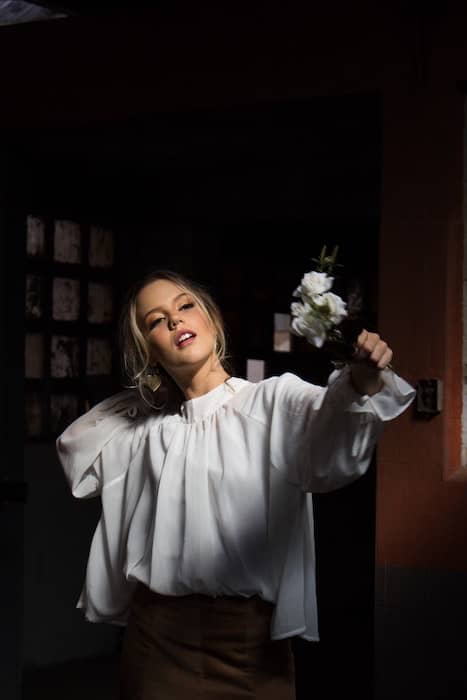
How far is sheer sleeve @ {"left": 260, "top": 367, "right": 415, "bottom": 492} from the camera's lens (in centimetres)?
202

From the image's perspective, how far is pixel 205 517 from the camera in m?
2.33

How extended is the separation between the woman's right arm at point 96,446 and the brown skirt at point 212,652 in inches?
11.9

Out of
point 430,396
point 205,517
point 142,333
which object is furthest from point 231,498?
point 430,396

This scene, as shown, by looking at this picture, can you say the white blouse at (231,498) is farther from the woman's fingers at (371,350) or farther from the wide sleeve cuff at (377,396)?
the woman's fingers at (371,350)

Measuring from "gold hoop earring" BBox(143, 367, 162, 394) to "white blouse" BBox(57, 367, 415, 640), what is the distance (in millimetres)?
89

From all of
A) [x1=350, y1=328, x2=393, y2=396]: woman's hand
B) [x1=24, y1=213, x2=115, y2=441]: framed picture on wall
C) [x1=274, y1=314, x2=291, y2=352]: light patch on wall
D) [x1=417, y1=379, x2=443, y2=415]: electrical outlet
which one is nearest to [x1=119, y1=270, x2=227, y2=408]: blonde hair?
[x1=350, y1=328, x2=393, y2=396]: woman's hand

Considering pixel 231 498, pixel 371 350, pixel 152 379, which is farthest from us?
pixel 152 379

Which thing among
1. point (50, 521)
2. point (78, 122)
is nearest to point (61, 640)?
point (50, 521)

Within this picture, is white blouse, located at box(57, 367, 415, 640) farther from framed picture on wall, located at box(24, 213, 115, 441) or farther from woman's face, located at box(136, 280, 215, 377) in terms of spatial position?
framed picture on wall, located at box(24, 213, 115, 441)

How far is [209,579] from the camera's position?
2.30m

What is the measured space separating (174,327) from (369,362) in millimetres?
611

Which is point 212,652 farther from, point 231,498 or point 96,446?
point 96,446

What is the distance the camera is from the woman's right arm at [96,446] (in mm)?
2541

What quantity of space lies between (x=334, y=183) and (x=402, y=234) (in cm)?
213
